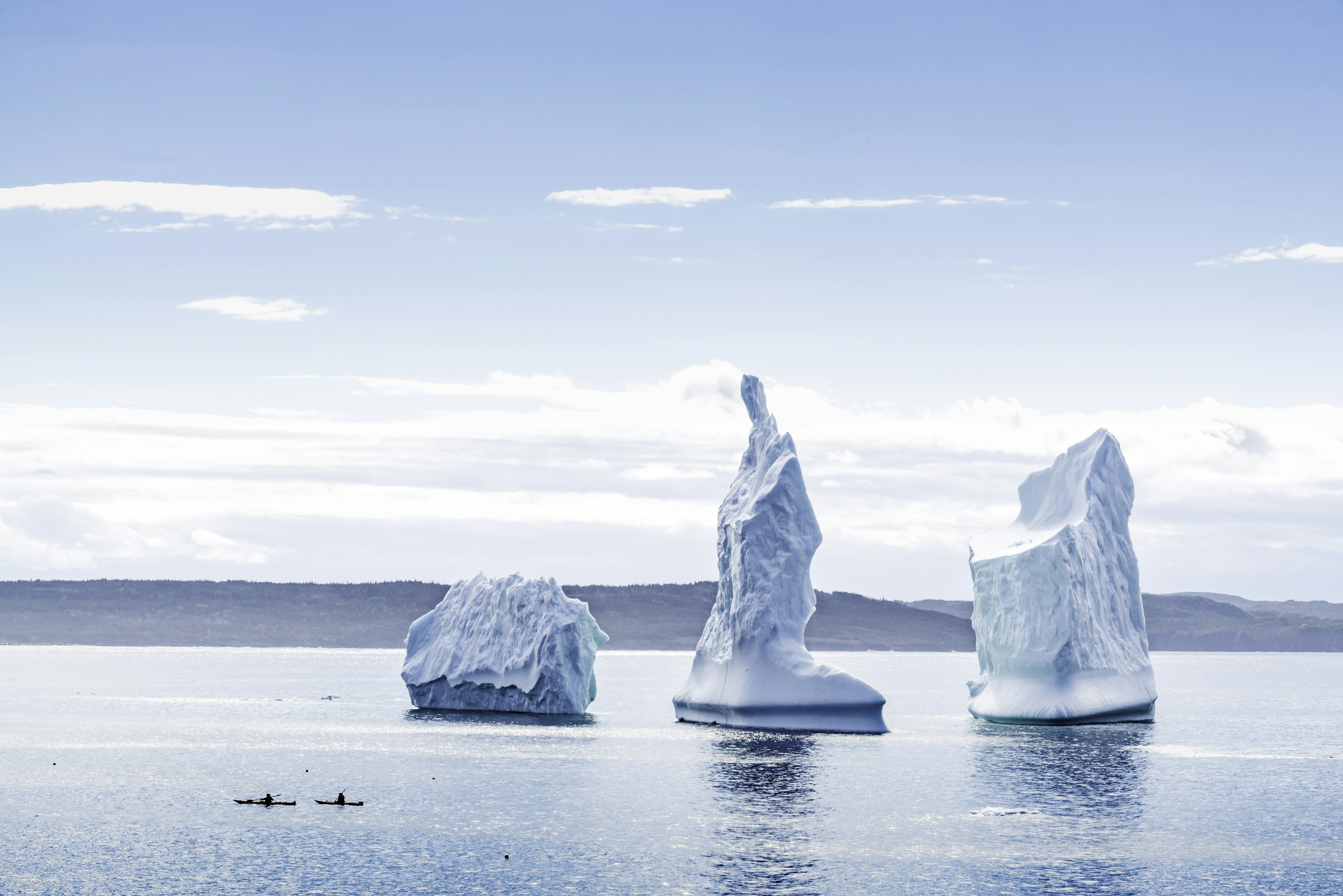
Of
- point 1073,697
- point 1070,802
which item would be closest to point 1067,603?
point 1073,697

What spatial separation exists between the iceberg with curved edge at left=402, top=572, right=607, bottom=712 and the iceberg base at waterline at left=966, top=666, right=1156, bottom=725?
16.1 m

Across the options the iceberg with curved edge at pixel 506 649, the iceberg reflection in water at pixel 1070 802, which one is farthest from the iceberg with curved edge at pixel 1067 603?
the iceberg with curved edge at pixel 506 649

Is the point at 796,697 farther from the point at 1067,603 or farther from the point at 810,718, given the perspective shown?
the point at 1067,603

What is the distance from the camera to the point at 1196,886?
24.2 metres

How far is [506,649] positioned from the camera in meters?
54.7

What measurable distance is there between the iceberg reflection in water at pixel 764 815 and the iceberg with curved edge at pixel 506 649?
9.80 metres

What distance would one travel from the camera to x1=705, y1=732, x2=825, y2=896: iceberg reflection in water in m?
23.9

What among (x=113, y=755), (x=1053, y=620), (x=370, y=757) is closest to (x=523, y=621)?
(x=370, y=757)

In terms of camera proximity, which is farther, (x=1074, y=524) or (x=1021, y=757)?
(x=1074, y=524)

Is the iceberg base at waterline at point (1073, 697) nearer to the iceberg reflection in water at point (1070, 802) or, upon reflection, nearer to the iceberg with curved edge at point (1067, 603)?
the iceberg with curved edge at point (1067, 603)

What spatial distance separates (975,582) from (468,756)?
72.0ft

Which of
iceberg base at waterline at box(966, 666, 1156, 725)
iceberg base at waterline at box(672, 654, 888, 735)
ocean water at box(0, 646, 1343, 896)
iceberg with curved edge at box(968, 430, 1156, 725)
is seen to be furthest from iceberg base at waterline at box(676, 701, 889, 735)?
iceberg with curved edge at box(968, 430, 1156, 725)

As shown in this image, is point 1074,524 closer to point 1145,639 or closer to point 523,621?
point 1145,639

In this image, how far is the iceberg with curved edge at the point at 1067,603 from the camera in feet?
162
